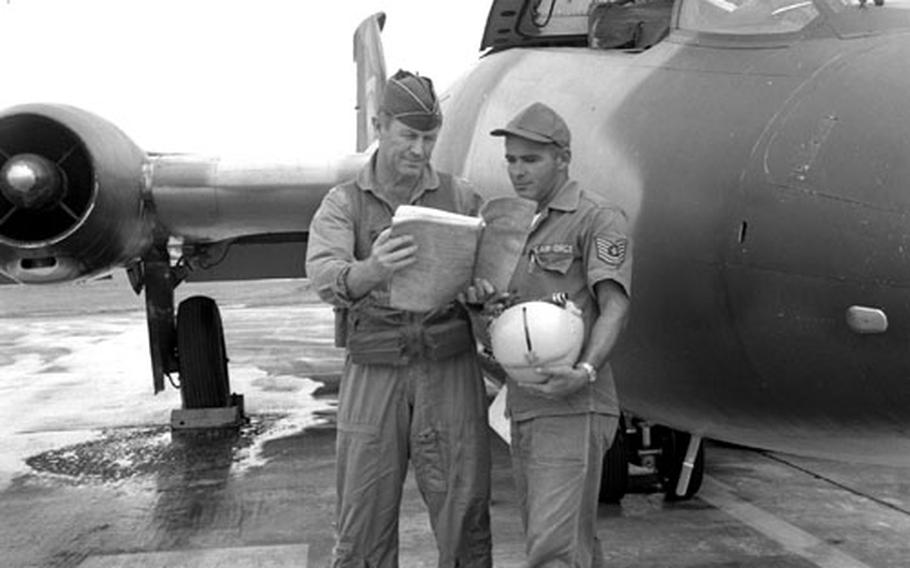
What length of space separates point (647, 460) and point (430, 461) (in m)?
2.56

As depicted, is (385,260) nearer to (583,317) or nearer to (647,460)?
(583,317)

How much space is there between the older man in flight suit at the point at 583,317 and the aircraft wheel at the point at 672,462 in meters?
2.31

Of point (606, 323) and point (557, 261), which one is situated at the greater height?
point (557, 261)

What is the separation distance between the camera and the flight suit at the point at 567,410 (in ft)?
10.4

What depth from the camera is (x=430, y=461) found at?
3412 millimetres

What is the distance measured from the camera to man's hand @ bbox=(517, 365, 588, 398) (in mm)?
2984

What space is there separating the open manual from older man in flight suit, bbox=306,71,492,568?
0.31 m

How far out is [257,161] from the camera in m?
7.00

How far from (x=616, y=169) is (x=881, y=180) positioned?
1.00 metres

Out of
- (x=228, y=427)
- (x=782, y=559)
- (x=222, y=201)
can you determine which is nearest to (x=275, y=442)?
(x=228, y=427)

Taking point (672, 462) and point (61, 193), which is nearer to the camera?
point (672, 462)

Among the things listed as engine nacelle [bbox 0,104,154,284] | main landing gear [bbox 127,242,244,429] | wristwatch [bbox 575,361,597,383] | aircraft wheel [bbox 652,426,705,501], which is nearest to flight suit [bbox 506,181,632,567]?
wristwatch [bbox 575,361,597,383]

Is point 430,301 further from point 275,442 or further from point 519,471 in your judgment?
point 275,442

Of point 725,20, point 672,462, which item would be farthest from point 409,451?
point 672,462
